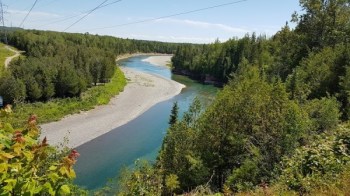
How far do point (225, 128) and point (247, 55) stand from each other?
7968 cm

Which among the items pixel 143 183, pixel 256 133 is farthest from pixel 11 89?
pixel 256 133

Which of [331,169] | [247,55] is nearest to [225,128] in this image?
[331,169]

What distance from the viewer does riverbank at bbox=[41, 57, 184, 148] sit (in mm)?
45750

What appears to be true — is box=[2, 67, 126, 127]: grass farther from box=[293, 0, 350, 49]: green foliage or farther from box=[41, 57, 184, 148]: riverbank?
box=[293, 0, 350, 49]: green foliage

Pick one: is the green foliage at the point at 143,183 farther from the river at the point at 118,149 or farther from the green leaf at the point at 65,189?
the green leaf at the point at 65,189

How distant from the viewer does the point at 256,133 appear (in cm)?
2241

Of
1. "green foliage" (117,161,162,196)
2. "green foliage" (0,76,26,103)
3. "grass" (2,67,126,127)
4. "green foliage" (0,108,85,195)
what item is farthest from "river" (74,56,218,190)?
"green foliage" (0,108,85,195)

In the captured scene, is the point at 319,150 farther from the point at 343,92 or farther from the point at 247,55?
the point at 247,55

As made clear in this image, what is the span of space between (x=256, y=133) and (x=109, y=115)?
39104mm

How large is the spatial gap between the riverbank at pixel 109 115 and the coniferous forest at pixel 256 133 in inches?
334

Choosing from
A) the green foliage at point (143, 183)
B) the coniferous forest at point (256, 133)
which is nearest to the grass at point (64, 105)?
the coniferous forest at point (256, 133)

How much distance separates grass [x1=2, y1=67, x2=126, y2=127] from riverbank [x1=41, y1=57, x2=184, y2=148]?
1.35 metres

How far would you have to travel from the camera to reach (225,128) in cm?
2498

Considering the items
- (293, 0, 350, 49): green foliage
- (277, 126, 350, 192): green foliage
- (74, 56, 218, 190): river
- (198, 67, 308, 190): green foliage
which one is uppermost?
(293, 0, 350, 49): green foliage
